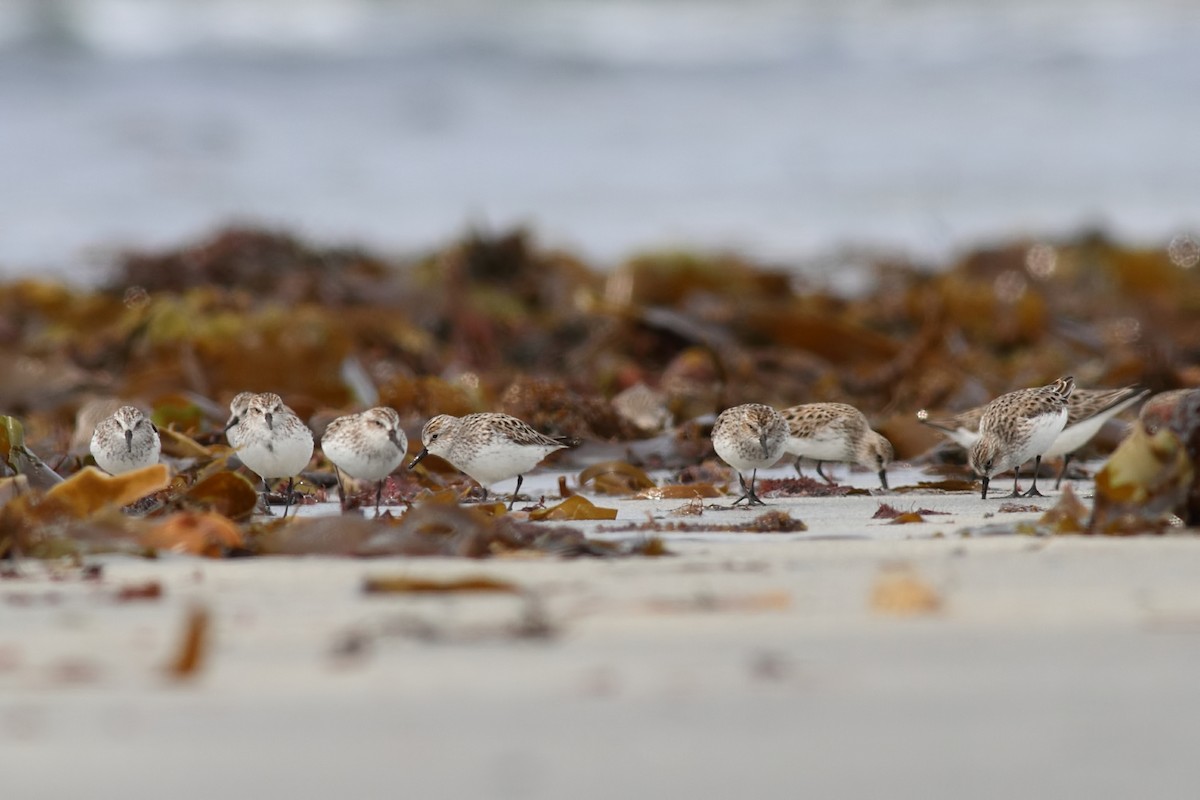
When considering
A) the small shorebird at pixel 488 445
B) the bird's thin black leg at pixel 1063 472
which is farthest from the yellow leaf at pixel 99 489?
the bird's thin black leg at pixel 1063 472

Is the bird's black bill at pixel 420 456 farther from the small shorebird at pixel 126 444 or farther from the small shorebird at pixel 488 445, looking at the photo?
the small shorebird at pixel 126 444

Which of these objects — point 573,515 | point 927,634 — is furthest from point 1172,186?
point 927,634

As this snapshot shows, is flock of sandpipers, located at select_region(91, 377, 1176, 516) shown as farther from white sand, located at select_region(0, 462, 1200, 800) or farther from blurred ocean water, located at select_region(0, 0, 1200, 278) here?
blurred ocean water, located at select_region(0, 0, 1200, 278)

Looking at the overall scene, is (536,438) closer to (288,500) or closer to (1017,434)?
(288,500)

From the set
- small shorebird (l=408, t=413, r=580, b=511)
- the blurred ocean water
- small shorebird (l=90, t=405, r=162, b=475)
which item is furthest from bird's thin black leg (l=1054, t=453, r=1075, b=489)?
the blurred ocean water

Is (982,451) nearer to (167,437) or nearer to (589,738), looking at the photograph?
(167,437)

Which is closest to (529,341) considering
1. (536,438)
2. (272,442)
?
(536,438)
